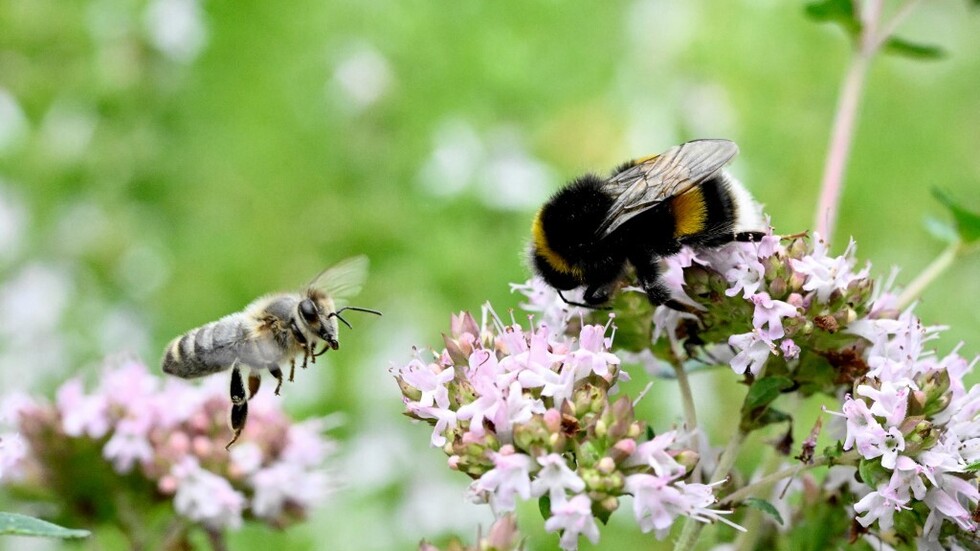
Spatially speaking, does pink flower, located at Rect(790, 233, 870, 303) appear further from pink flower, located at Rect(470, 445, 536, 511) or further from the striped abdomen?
the striped abdomen

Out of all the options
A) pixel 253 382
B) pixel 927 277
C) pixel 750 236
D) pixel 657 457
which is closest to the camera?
pixel 657 457

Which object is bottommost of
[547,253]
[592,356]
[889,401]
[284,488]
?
[889,401]

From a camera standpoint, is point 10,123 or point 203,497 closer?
point 203,497

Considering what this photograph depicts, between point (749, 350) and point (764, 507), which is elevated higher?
point (749, 350)

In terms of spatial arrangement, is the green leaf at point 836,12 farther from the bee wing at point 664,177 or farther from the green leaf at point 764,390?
the green leaf at point 764,390

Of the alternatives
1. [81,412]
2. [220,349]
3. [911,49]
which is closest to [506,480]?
[220,349]

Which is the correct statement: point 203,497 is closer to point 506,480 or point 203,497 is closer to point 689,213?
point 506,480

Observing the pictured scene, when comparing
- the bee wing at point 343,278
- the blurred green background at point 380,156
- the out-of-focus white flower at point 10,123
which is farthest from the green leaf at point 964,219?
the out-of-focus white flower at point 10,123

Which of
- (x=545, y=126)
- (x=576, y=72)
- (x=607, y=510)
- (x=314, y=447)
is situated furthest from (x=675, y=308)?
(x=576, y=72)

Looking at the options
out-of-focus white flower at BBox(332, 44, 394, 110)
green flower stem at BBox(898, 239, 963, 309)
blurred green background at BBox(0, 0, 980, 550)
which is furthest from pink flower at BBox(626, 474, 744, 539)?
out-of-focus white flower at BBox(332, 44, 394, 110)
